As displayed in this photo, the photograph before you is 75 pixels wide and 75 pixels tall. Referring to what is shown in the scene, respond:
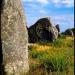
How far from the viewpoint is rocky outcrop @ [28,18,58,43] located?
26547 millimetres

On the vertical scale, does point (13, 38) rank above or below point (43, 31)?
below

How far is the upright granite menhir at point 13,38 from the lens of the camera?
36.9ft

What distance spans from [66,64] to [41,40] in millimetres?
13926

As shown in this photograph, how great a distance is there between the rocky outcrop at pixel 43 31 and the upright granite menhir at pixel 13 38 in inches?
578

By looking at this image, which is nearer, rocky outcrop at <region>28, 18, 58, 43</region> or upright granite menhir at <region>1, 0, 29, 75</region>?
upright granite menhir at <region>1, 0, 29, 75</region>

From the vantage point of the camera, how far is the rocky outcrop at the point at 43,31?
87.1 feet

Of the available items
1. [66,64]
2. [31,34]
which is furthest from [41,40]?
[66,64]

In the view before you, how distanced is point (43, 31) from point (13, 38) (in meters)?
15.6

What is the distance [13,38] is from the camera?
449 inches

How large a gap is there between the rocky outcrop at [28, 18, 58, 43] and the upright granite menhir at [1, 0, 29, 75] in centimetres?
1468

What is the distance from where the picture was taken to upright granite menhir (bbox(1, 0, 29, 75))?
36.9ft

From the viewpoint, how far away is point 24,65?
11.8 meters

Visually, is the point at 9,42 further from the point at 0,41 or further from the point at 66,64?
the point at 66,64

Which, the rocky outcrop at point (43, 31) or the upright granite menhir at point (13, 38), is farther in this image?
the rocky outcrop at point (43, 31)
